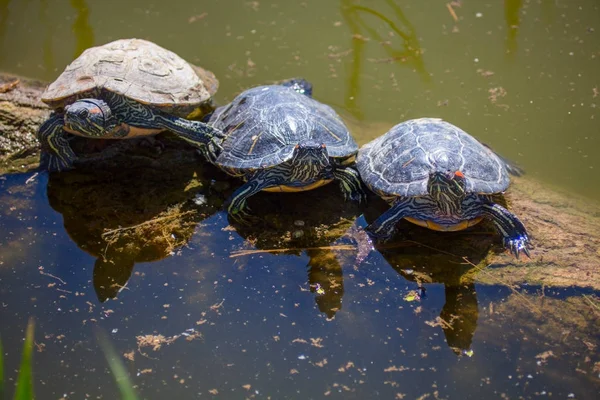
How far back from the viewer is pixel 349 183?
489cm

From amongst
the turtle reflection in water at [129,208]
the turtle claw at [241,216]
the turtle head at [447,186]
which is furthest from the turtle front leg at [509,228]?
the turtle reflection in water at [129,208]

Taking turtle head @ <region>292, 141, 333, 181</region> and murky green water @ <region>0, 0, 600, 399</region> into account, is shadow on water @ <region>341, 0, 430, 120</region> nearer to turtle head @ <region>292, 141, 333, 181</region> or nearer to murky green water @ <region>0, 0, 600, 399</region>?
murky green water @ <region>0, 0, 600, 399</region>

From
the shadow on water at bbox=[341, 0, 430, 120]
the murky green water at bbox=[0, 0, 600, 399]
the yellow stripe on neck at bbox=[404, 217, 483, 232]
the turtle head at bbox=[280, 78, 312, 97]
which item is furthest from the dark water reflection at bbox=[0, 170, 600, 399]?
the shadow on water at bbox=[341, 0, 430, 120]

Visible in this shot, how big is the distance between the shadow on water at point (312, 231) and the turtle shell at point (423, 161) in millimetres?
408

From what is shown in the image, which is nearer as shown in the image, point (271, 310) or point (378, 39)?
point (271, 310)

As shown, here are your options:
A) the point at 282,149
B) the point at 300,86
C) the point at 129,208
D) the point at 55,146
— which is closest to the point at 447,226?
the point at 282,149

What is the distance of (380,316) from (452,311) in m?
0.52

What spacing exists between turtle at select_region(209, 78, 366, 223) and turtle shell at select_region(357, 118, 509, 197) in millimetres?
258

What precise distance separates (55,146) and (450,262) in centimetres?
367

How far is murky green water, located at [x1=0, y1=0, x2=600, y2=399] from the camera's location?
3549 mm

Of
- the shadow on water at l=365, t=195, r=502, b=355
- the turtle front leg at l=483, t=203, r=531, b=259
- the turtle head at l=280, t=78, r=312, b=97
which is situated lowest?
the shadow on water at l=365, t=195, r=502, b=355

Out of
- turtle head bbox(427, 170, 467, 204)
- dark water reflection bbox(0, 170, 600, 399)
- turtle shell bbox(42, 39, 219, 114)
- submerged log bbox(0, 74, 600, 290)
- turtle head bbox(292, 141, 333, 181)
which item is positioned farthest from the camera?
turtle shell bbox(42, 39, 219, 114)

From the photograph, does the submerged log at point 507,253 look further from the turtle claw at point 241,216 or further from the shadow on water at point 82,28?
the shadow on water at point 82,28

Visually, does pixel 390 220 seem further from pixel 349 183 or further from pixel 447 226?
pixel 349 183
